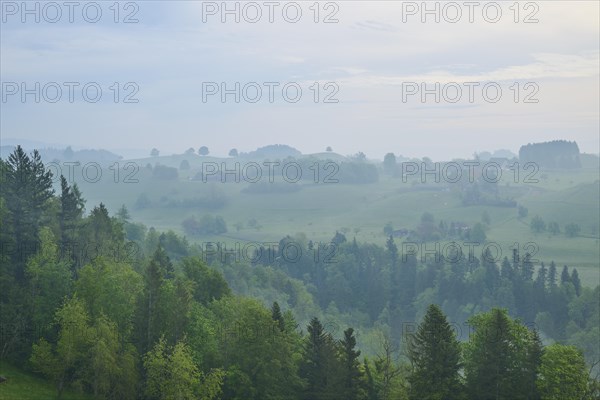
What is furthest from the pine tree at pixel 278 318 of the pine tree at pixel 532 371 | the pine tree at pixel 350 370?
the pine tree at pixel 532 371

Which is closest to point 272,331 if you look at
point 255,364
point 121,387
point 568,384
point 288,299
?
point 255,364

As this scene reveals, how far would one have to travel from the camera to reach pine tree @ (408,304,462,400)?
54.0 metres

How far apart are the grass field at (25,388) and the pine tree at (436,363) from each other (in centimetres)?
2833

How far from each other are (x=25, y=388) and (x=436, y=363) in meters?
34.0

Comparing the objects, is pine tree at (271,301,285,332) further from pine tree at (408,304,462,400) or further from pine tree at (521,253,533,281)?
pine tree at (521,253,533,281)

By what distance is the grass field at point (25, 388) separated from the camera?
156 ft

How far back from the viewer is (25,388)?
4962 cm

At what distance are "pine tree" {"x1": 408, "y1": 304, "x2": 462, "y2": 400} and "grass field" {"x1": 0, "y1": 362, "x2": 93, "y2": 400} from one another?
28.3 metres

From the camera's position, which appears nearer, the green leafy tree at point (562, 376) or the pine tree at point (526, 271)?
the green leafy tree at point (562, 376)

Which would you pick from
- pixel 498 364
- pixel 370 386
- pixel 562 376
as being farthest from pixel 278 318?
pixel 562 376

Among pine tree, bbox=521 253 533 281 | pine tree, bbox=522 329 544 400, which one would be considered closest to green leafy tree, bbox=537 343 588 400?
pine tree, bbox=522 329 544 400

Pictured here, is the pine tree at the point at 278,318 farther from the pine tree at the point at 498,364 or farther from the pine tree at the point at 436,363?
the pine tree at the point at 498,364

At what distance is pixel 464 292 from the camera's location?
181375mm

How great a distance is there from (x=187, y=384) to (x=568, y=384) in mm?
32154
